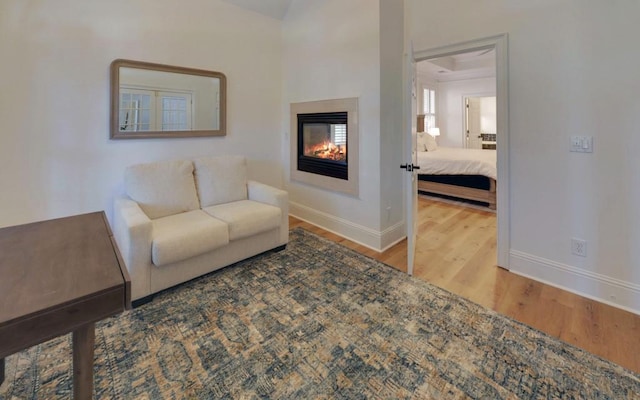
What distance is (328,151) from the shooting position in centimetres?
367

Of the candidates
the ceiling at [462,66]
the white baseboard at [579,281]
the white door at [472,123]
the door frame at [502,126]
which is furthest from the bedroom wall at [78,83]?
the white door at [472,123]

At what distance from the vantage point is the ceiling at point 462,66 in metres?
7.00

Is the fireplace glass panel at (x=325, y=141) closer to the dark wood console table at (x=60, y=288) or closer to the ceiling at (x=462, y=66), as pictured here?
the dark wood console table at (x=60, y=288)

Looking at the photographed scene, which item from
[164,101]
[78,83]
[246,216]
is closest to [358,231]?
[246,216]

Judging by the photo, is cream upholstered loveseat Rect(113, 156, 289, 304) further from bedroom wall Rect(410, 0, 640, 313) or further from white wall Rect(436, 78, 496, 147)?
white wall Rect(436, 78, 496, 147)

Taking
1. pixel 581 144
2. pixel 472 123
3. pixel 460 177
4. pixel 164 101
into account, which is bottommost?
pixel 460 177

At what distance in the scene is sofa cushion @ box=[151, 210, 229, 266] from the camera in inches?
85.4

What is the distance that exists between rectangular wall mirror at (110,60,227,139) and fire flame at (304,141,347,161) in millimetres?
1110

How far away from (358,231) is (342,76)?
1740mm

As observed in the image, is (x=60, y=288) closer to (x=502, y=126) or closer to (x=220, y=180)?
(x=220, y=180)

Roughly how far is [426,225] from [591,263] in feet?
6.10

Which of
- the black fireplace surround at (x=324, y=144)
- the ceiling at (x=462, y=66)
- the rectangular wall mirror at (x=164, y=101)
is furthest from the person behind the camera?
the ceiling at (x=462, y=66)

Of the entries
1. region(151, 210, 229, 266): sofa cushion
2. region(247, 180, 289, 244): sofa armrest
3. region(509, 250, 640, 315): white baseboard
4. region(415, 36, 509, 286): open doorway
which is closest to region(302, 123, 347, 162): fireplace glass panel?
region(247, 180, 289, 244): sofa armrest

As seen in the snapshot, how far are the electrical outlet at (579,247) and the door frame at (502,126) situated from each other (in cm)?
44
